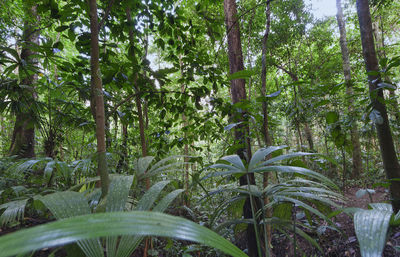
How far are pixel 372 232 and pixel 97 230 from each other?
529mm

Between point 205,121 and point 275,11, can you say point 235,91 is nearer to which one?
point 205,121

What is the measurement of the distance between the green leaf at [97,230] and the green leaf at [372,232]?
1.00 ft

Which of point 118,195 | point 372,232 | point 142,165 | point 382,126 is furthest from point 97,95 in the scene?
point 382,126

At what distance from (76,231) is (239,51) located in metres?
1.95

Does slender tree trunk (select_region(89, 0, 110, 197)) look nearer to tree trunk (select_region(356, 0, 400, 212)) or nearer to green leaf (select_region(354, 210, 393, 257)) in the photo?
green leaf (select_region(354, 210, 393, 257))

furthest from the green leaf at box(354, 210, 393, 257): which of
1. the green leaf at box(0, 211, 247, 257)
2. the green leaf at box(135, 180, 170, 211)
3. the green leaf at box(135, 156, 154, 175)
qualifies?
the green leaf at box(135, 156, 154, 175)

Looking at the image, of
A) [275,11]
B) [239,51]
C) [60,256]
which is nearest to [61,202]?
[60,256]

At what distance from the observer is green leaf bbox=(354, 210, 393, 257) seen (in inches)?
15.0

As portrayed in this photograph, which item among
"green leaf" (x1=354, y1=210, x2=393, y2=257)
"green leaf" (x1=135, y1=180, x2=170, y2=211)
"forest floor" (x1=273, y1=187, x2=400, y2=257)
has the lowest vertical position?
"forest floor" (x1=273, y1=187, x2=400, y2=257)

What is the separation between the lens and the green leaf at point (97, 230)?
19cm

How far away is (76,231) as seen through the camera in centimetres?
22

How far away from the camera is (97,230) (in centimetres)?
23

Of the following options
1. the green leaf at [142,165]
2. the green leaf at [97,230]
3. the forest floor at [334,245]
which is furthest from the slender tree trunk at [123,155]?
the forest floor at [334,245]

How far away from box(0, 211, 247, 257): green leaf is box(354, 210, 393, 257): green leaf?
30 cm
